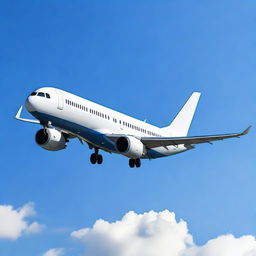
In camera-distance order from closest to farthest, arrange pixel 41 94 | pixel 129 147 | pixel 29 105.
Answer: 1. pixel 29 105
2. pixel 41 94
3. pixel 129 147

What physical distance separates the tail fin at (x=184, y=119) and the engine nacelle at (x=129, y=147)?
12.4 metres

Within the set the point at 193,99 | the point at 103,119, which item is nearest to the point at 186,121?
the point at 193,99

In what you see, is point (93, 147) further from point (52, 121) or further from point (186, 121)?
point (186, 121)

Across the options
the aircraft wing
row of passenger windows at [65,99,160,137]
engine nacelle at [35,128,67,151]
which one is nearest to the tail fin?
row of passenger windows at [65,99,160,137]

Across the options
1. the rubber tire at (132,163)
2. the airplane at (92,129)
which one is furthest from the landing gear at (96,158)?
the rubber tire at (132,163)

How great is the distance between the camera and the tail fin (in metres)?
59.6

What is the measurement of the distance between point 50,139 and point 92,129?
332 centimetres

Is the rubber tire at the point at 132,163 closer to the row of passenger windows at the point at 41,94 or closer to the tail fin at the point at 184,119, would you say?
the tail fin at the point at 184,119

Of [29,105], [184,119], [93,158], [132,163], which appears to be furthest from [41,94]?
[184,119]

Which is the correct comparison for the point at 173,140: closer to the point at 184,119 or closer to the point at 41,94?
the point at 41,94

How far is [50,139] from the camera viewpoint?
43.8 meters

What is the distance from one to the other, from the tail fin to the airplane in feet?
23.5

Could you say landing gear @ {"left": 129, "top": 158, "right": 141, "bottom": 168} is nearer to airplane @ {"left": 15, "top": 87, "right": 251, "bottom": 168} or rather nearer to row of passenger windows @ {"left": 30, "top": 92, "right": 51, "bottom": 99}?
airplane @ {"left": 15, "top": 87, "right": 251, "bottom": 168}

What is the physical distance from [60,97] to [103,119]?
4.74m
